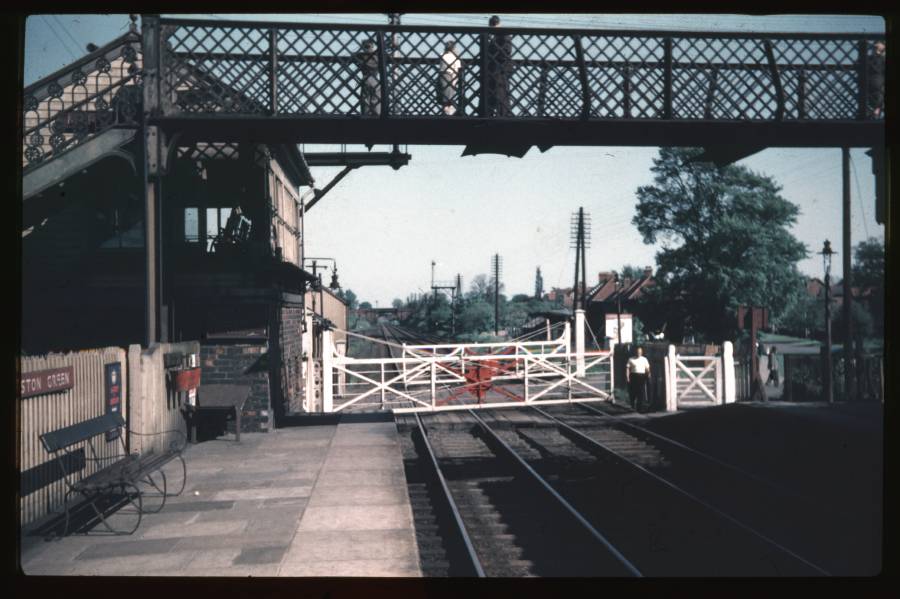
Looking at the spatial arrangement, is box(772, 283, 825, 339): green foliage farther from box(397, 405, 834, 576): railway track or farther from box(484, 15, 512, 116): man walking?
box(484, 15, 512, 116): man walking

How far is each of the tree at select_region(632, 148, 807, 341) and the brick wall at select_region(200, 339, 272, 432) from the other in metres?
23.6

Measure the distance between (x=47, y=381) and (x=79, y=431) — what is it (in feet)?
2.57

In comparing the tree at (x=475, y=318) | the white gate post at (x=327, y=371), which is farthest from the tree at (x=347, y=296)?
the white gate post at (x=327, y=371)

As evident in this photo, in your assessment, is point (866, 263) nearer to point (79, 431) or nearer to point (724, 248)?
point (724, 248)

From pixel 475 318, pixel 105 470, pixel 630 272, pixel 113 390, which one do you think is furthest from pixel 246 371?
pixel 630 272

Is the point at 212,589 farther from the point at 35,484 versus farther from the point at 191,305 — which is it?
the point at 191,305


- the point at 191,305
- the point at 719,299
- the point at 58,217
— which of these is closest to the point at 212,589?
the point at 191,305

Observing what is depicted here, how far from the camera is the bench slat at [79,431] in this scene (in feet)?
24.7

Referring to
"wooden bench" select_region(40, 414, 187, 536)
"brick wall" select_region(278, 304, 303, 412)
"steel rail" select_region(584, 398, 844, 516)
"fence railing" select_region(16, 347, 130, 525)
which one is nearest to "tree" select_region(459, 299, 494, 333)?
"brick wall" select_region(278, 304, 303, 412)

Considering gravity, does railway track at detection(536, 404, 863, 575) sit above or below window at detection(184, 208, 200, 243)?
below

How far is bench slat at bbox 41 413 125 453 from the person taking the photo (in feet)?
24.7

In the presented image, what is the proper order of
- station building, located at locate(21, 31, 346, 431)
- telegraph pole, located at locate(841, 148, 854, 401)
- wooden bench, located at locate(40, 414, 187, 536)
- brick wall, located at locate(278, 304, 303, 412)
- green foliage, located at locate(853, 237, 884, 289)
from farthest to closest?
green foliage, located at locate(853, 237, 884, 289) → telegraph pole, located at locate(841, 148, 854, 401) → brick wall, located at locate(278, 304, 303, 412) → station building, located at locate(21, 31, 346, 431) → wooden bench, located at locate(40, 414, 187, 536)

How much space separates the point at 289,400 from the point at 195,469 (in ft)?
17.9

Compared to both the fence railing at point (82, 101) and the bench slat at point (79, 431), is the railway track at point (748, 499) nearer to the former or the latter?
the bench slat at point (79, 431)
